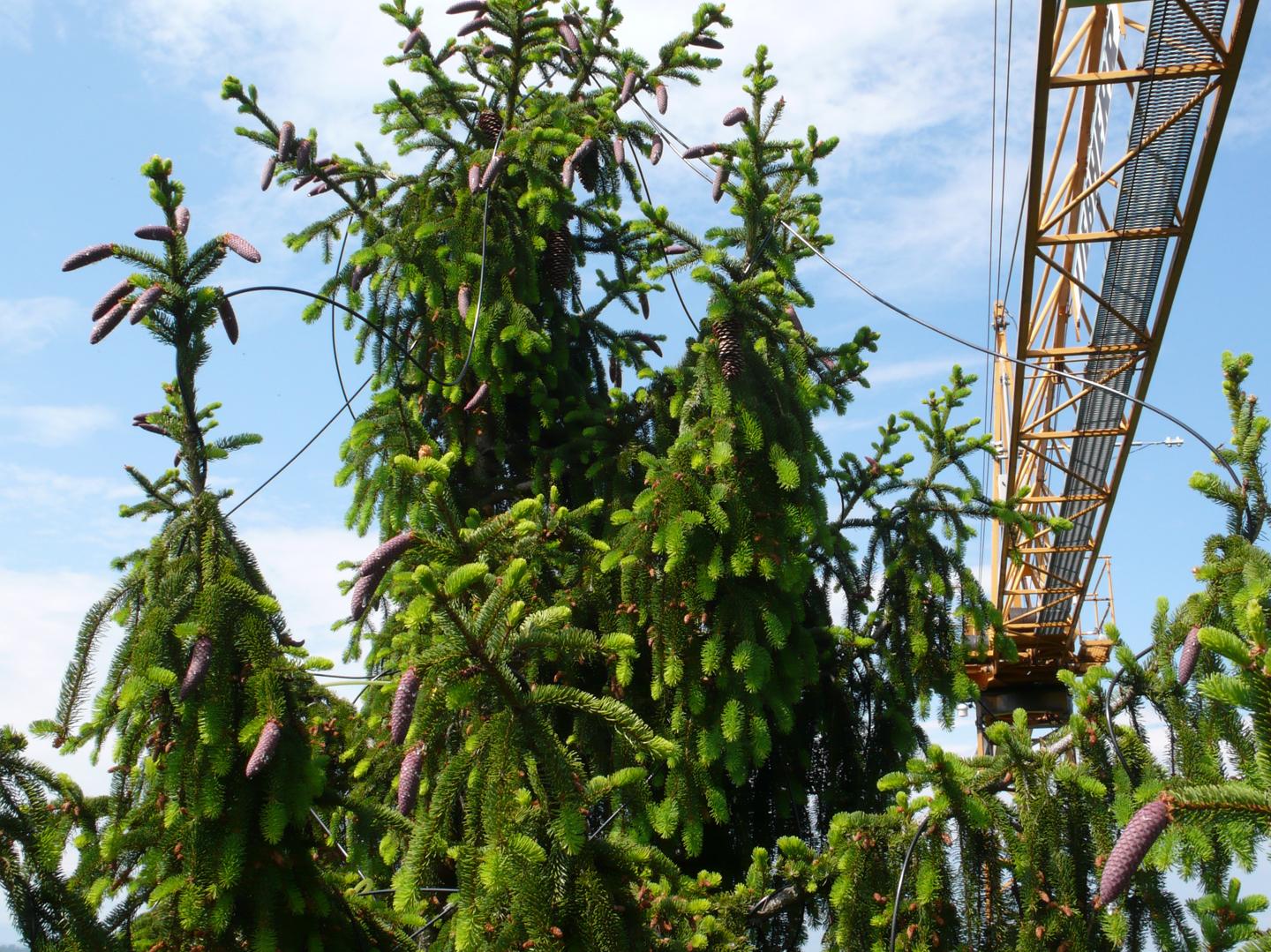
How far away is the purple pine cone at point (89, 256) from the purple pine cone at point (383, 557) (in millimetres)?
1127

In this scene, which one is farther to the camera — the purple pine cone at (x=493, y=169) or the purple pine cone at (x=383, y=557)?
the purple pine cone at (x=493, y=169)

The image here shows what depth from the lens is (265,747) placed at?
8.97ft

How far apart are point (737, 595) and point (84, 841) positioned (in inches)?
93.5

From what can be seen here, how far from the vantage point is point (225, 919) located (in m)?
2.85

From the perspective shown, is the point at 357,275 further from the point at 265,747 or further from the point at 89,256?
the point at 265,747

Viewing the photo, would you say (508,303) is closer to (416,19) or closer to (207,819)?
(416,19)

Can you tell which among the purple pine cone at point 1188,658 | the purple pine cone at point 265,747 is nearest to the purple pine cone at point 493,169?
the purple pine cone at point 265,747

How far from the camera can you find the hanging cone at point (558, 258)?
5.90 m

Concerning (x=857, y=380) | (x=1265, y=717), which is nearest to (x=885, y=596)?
(x=857, y=380)

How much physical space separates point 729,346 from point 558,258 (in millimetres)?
1789

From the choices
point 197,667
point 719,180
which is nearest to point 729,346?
point 719,180

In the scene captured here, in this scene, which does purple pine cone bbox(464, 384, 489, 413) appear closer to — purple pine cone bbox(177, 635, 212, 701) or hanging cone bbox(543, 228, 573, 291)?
hanging cone bbox(543, 228, 573, 291)

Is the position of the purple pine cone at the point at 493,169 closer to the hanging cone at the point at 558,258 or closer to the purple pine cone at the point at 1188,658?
the hanging cone at the point at 558,258

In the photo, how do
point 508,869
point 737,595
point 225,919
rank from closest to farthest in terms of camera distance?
point 508,869 → point 225,919 → point 737,595
